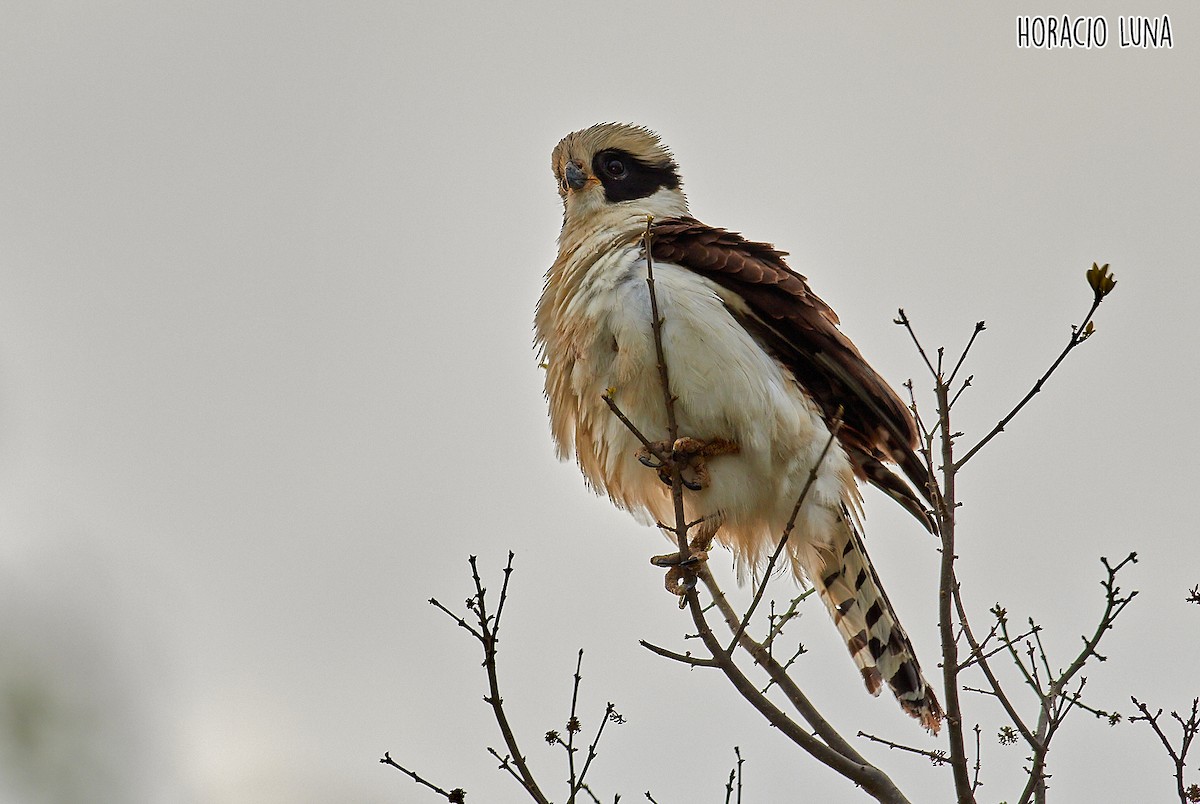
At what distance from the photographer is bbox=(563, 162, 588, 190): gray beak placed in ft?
16.0

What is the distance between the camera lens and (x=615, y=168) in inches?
197

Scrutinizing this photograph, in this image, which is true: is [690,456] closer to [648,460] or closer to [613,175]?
[648,460]

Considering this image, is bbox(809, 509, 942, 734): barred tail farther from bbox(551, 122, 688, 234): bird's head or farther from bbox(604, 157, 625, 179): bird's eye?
bbox(604, 157, 625, 179): bird's eye

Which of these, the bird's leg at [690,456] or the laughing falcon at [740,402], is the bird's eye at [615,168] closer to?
the laughing falcon at [740,402]

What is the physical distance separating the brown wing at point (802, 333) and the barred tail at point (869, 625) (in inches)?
11.3

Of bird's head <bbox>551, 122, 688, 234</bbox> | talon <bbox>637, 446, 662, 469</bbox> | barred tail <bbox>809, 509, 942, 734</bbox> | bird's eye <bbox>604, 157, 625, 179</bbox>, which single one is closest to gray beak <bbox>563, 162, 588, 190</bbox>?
bird's head <bbox>551, 122, 688, 234</bbox>

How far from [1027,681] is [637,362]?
4.89 feet

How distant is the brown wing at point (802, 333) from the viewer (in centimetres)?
391

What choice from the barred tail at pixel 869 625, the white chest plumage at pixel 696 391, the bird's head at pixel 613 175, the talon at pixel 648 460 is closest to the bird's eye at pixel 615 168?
the bird's head at pixel 613 175

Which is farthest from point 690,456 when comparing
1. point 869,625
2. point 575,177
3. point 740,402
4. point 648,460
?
point 575,177

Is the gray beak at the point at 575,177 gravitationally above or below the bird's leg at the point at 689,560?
above

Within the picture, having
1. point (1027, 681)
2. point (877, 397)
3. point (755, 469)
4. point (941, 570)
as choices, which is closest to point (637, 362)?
point (755, 469)

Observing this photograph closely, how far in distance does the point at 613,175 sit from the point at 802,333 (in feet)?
4.70

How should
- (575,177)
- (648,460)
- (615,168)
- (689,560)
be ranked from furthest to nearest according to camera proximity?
(615,168) < (575,177) < (648,460) < (689,560)
